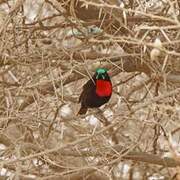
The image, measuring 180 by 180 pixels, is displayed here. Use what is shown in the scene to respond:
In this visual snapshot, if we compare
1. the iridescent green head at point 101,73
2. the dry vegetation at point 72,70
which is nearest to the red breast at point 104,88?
the iridescent green head at point 101,73

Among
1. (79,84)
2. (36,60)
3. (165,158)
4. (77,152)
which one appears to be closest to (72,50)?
(36,60)

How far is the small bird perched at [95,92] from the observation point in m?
4.42

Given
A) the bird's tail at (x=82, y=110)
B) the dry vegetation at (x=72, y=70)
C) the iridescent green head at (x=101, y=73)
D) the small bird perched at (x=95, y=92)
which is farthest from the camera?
the bird's tail at (x=82, y=110)

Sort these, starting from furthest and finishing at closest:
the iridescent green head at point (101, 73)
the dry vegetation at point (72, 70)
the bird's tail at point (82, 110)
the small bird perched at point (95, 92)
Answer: the bird's tail at point (82, 110)
the small bird perched at point (95, 92)
the iridescent green head at point (101, 73)
the dry vegetation at point (72, 70)

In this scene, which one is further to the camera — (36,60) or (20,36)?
(20,36)

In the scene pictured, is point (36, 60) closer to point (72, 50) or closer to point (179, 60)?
point (72, 50)

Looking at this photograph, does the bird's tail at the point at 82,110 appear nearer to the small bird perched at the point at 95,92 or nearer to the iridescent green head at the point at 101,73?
the small bird perched at the point at 95,92

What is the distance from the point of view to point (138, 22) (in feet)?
11.9

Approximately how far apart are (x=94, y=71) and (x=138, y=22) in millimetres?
805

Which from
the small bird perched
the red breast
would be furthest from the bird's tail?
the red breast

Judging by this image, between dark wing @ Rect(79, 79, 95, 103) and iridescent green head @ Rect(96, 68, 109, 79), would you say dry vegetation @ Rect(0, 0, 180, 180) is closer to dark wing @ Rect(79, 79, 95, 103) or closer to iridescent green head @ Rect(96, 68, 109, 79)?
iridescent green head @ Rect(96, 68, 109, 79)

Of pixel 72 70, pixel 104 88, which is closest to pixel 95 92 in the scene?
pixel 104 88

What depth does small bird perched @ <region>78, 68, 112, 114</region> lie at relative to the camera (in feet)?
14.5

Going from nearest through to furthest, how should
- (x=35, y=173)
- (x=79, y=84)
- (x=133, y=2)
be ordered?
1. (x=133, y=2)
2. (x=35, y=173)
3. (x=79, y=84)
